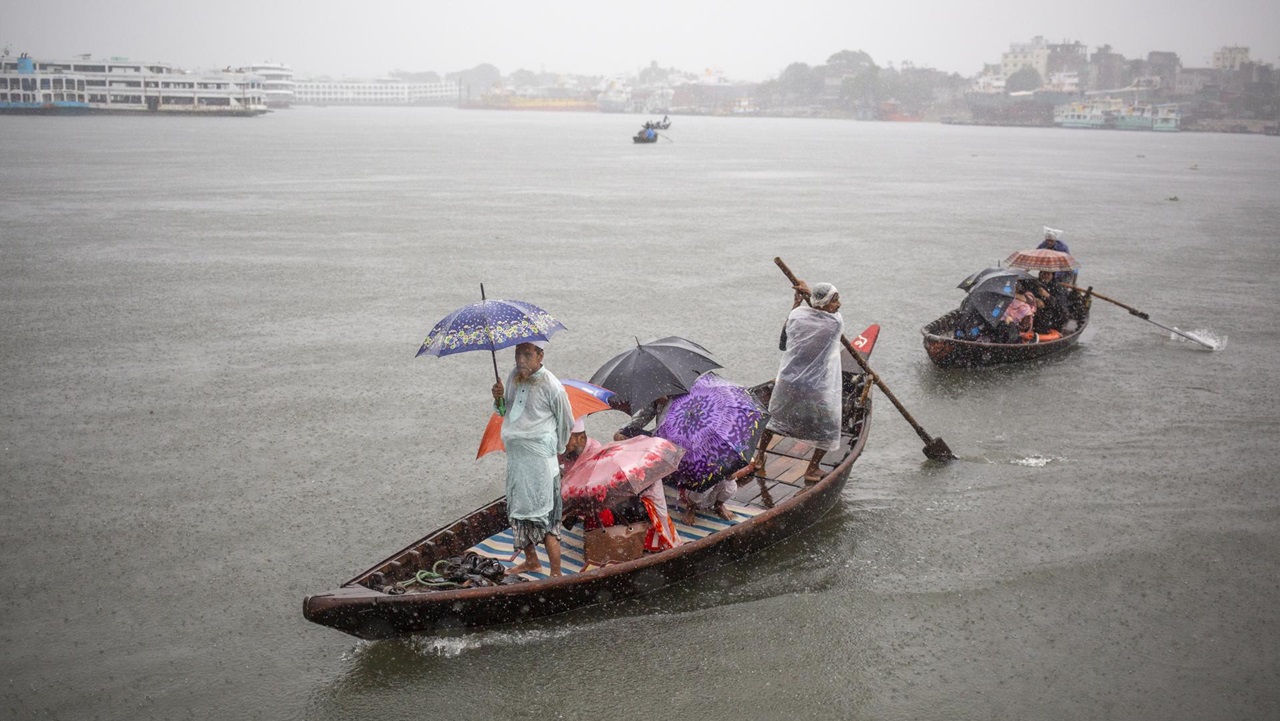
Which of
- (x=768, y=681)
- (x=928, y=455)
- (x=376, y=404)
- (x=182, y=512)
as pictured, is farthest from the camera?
(x=376, y=404)

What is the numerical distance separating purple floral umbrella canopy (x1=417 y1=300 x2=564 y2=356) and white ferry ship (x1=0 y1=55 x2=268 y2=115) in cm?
11292

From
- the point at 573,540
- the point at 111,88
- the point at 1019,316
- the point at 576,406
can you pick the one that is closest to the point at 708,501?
the point at 573,540

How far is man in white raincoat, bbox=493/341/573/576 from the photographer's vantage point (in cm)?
623

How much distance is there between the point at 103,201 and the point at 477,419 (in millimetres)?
24444

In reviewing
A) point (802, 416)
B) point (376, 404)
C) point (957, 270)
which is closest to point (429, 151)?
point (957, 270)

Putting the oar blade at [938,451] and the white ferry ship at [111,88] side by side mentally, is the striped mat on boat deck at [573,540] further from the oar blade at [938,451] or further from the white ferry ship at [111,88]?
the white ferry ship at [111,88]

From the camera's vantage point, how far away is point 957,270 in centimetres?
2039

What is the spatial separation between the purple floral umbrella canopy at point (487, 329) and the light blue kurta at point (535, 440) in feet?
0.84

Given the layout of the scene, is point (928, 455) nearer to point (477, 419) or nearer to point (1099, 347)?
point (477, 419)

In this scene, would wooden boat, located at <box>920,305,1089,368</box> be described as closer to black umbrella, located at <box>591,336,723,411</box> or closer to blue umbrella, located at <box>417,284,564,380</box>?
black umbrella, located at <box>591,336,723,411</box>

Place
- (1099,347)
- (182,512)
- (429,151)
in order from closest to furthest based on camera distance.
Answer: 1. (182,512)
2. (1099,347)
3. (429,151)

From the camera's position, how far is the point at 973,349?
12.2 meters

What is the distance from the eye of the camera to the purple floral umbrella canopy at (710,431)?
693cm

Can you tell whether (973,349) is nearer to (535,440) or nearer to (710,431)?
(710,431)
